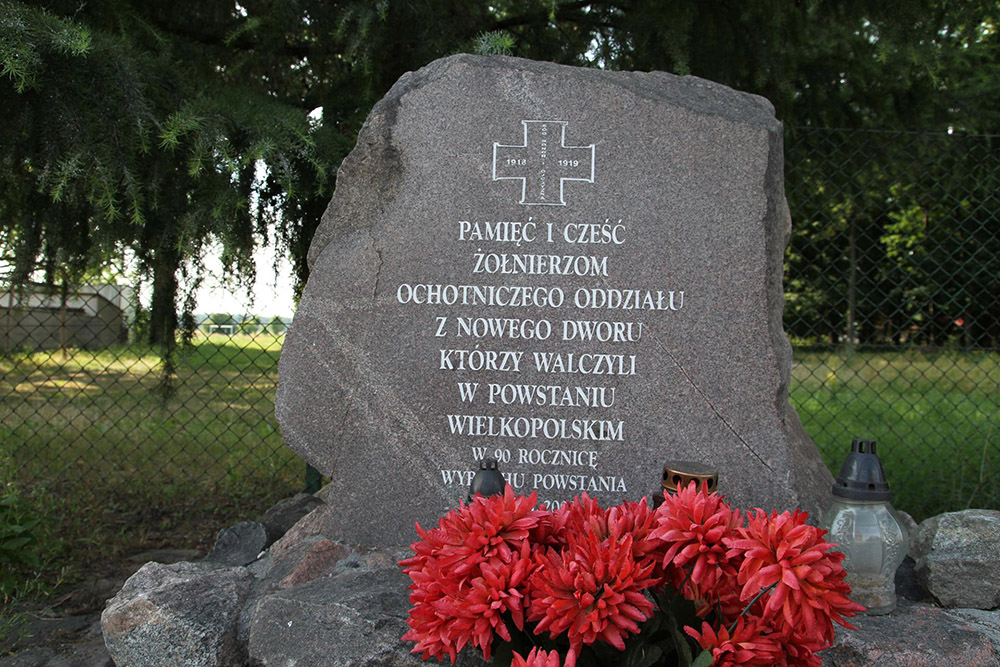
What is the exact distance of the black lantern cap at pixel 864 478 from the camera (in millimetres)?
2014

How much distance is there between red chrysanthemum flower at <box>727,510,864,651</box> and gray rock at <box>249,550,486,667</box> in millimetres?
830

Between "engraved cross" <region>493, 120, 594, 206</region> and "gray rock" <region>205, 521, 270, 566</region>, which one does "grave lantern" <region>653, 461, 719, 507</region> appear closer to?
"engraved cross" <region>493, 120, 594, 206</region>

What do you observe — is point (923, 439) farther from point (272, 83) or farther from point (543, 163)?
point (272, 83)

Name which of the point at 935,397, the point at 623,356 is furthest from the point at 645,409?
the point at 935,397

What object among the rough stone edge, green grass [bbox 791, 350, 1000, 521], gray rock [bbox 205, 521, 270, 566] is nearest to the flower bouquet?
gray rock [bbox 205, 521, 270, 566]

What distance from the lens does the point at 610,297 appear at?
8.77 ft

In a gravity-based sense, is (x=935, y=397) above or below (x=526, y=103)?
below

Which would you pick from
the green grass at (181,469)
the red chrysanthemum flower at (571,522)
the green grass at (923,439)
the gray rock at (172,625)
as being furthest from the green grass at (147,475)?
the green grass at (923,439)

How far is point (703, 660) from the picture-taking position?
1.48 metres

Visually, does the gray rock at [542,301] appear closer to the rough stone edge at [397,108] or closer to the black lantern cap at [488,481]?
the rough stone edge at [397,108]

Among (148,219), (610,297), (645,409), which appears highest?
(148,219)

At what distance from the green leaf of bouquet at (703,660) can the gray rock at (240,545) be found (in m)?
1.73

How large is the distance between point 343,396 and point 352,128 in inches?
61.8

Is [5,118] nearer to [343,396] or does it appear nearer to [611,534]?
[343,396]
